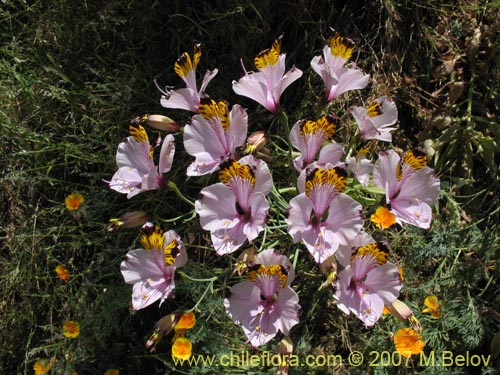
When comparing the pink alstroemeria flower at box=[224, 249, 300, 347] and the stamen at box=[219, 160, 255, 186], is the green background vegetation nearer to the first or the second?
the pink alstroemeria flower at box=[224, 249, 300, 347]

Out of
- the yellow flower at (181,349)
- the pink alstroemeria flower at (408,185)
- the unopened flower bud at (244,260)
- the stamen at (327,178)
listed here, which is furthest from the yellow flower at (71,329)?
the pink alstroemeria flower at (408,185)

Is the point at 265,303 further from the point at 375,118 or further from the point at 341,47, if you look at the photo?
the point at 341,47

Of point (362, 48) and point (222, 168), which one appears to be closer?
point (222, 168)

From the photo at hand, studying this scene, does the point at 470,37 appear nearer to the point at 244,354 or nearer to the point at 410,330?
the point at 410,330

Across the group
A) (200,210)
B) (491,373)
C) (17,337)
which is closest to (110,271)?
(17,337)

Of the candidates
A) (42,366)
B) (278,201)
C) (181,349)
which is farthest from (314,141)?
(42,366)

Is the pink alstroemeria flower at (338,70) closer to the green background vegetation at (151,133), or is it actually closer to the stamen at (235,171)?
the stamen at (235,171)
